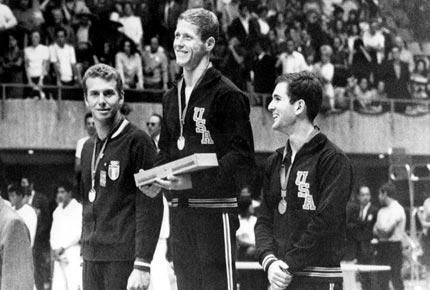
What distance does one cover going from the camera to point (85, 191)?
535 cm

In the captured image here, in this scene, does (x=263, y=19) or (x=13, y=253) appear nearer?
(x=13, y=253)

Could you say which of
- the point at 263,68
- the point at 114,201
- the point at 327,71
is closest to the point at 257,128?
the point at 263,68

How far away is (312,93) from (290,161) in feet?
1.22

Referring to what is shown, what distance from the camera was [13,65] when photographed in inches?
615

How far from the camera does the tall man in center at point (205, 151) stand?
4.80 m

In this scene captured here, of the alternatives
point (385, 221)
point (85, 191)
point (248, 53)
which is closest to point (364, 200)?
point (385, 221)

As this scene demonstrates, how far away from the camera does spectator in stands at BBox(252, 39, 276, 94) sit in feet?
58.5

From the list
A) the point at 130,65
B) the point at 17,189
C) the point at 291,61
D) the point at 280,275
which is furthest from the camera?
the point at 291,61

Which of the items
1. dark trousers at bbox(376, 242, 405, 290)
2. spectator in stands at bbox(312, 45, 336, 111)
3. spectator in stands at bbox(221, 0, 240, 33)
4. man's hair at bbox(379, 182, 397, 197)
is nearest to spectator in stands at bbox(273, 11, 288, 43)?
spectator in stands at bbox(312, 45, 336, 111)

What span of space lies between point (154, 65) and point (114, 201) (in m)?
12.0

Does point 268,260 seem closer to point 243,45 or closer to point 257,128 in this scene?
point 243,45

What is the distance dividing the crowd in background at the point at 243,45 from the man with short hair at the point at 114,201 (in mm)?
10411

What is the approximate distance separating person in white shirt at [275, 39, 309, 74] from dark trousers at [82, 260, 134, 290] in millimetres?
13183

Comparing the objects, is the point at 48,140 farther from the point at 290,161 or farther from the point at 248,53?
the point at 290,161
